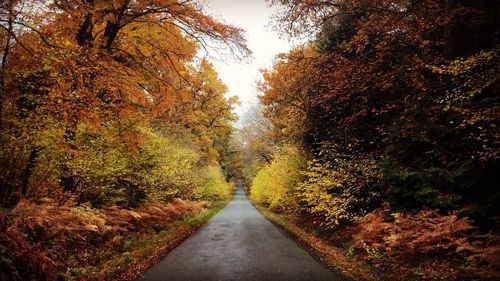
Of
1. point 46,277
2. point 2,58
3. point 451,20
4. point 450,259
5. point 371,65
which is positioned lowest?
point 46,277

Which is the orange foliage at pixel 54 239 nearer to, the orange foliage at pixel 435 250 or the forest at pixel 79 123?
the forest at pixel 79 123

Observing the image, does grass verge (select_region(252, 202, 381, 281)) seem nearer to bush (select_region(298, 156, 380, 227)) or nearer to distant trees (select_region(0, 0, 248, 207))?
bush (select_region(298, 156, 380, 227))

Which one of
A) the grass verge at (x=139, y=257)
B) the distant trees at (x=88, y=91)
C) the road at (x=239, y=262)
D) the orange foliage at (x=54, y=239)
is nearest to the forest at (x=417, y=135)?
the road at (x=239, y=262)

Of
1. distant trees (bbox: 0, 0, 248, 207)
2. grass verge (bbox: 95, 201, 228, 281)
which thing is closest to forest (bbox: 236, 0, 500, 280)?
distant trees (bbox: 0, 0, 248, 207)

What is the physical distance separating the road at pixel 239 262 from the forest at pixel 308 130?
24.6 inches

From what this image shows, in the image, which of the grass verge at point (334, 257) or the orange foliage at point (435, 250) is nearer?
the orange foliage at point (435, 250)

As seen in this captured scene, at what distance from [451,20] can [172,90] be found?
34.4 ft

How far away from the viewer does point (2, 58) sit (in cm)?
822

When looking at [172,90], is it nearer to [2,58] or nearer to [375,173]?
[2,58]

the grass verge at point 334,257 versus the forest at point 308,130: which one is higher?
the forest at point 308,130

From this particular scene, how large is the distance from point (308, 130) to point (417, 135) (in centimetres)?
674

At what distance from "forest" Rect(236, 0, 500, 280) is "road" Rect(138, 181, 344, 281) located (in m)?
1.42

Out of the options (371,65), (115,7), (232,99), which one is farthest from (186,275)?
(232,99)

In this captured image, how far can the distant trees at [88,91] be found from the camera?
7789mm
